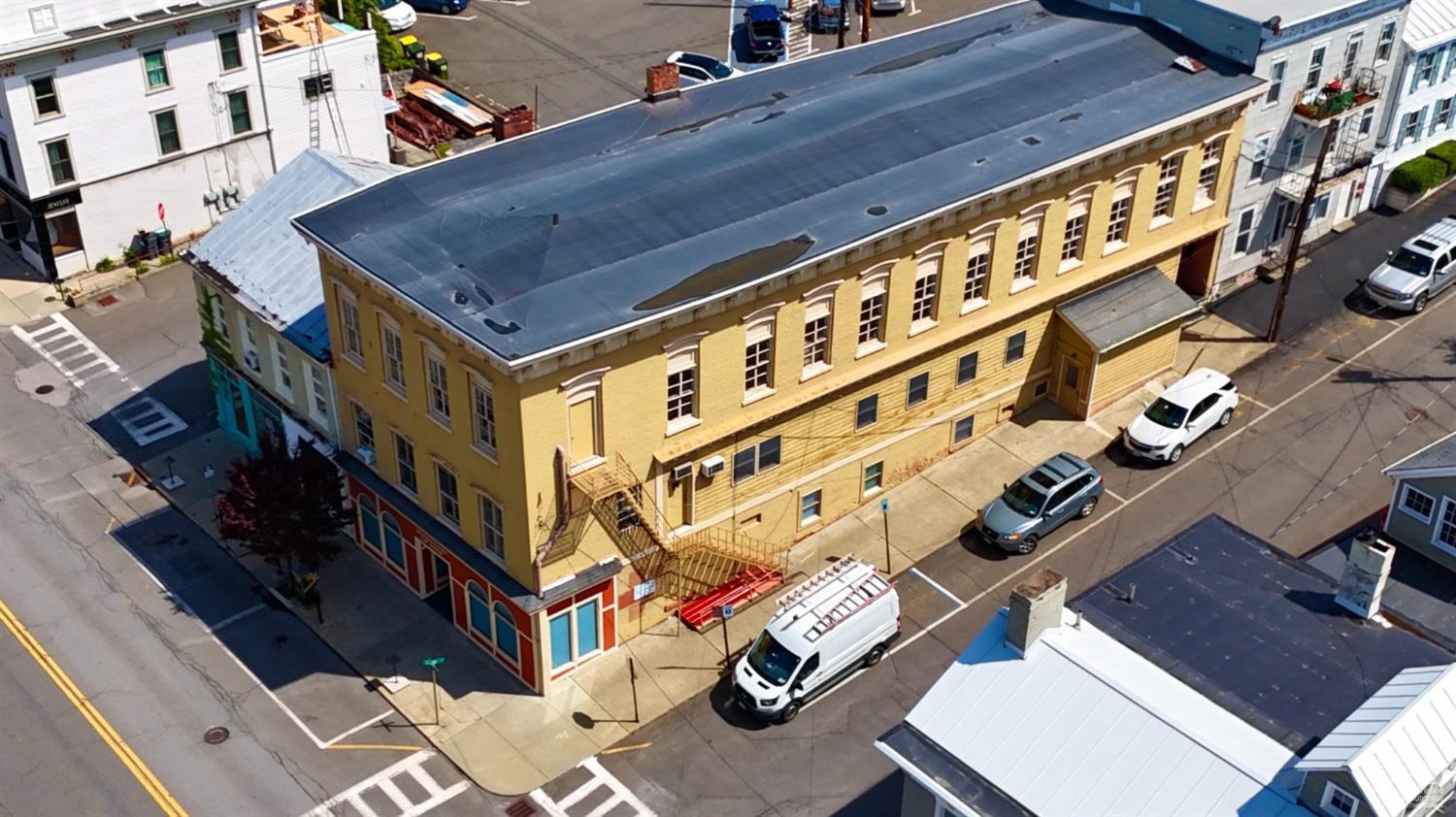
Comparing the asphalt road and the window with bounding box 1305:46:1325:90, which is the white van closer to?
the asphalt road

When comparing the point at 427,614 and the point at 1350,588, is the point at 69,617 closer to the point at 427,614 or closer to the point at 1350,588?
the point at 427,614

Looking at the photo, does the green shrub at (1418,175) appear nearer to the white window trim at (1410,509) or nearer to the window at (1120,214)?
the window at (1120,214)

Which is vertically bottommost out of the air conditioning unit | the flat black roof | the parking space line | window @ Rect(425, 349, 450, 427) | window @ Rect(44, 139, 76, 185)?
the parking space line

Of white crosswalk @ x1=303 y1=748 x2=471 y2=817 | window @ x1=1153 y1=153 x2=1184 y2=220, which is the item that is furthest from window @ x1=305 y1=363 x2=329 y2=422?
window @ x1=1153 y1=153 x2=1184 y2=220

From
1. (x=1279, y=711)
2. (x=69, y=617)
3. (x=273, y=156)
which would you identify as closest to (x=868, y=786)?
(x=1279, y=711)

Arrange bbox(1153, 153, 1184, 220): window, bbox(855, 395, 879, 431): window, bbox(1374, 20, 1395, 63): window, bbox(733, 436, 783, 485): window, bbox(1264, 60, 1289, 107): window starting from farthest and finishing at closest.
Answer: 1. bbox(1374, 20, 1395, 63): window
2. bbox(1264, 60, 1289, 107): window
3. bbox(1153, 153, 1184, 220): window
4. bbox(855, 395, 879, 431): window
5. bbox(733, 436, 783, 485): window

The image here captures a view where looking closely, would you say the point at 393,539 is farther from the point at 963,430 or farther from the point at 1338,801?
the point at 1338,801

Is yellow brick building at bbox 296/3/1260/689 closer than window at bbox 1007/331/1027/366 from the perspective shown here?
Yes
